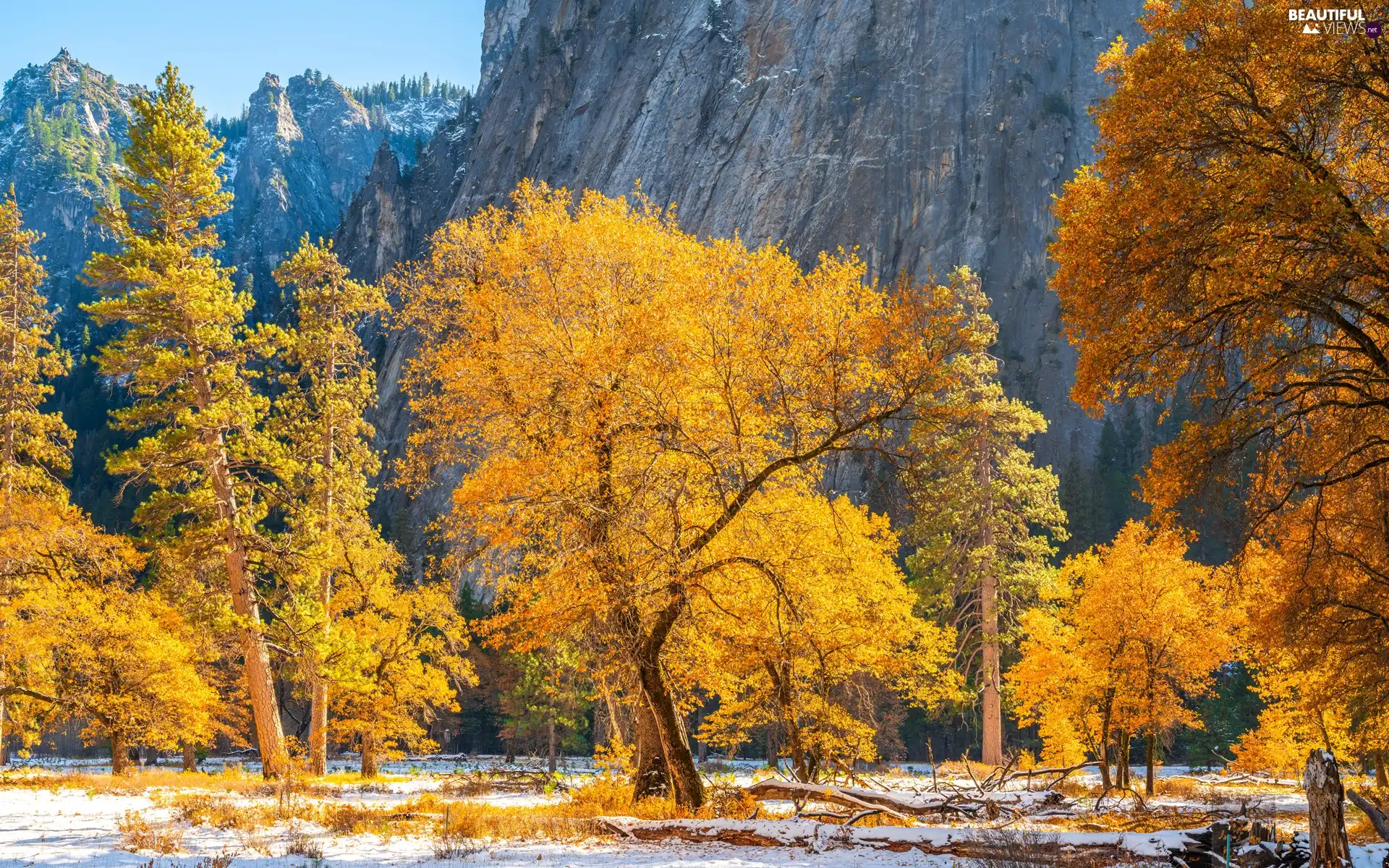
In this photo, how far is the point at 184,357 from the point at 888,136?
88.5 metres

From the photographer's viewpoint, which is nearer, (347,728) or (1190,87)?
(1190,87)

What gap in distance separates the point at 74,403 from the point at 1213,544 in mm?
158904

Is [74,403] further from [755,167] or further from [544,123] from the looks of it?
[755,167]

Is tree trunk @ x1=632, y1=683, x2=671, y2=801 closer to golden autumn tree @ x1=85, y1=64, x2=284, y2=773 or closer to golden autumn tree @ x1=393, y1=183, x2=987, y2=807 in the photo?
golden autumn tree @ x1=393, y1=183, x2=987, y2=807

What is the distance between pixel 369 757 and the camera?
91.1 ft

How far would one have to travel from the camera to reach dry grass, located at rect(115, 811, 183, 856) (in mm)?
9336

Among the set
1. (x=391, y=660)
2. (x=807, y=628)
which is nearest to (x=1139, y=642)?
(x=807, y=628)

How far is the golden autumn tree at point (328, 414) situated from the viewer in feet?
82.1

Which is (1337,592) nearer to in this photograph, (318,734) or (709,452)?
(709,452)

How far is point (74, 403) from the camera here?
143 metres

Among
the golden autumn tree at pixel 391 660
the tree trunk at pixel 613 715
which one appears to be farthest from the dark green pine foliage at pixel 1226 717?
Answer: the tree trunk at pixel 613 715

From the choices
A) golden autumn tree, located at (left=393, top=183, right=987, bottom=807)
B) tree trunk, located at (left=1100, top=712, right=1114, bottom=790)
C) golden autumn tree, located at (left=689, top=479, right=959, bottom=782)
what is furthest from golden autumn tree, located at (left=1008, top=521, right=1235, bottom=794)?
golden autumn tree, located at (left=393, top=183, right=987, bottom=807)

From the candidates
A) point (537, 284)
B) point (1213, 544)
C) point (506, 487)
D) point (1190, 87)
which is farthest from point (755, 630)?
point (1213, 544)

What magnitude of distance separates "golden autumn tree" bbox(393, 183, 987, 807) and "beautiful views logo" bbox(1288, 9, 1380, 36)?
16.2 feet
